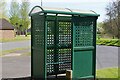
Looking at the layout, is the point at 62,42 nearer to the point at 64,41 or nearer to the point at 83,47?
the point at 64,41

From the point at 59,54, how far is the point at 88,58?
3.84ft

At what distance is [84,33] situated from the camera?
7.55 meters

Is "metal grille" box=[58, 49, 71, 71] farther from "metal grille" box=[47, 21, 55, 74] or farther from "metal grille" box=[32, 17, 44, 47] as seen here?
"metal grille" box=[32, 17, 44, 47]

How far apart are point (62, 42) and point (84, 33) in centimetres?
103

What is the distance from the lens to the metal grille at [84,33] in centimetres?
735

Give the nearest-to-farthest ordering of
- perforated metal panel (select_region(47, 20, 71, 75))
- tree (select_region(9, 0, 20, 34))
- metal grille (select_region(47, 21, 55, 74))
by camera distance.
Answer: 1. metal grille (select_region(47, 21, 55, 74))
2. perforated metal panel (select_region(47, 20, 71, 75))
3. tree (select_region(9, 0, 20, 34))

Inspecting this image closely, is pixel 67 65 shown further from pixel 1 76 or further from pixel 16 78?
pixel 1 76

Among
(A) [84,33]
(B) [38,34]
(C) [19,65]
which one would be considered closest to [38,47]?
(B) [38,34]

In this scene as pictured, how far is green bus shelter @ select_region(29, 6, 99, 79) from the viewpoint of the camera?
7039 mm

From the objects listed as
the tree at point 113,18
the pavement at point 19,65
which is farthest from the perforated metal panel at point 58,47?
the tree at point 113,18

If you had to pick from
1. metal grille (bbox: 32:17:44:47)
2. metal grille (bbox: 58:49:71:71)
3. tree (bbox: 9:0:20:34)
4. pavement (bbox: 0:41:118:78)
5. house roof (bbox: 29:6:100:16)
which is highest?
tree (bbox: 9:0:20:34)

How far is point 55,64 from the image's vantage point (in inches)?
319

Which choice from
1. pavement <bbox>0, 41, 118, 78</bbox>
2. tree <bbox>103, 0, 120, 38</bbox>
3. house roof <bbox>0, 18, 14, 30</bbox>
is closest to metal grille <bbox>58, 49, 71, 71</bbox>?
pavement <bbox>0, 41, 118, 78</bbox>

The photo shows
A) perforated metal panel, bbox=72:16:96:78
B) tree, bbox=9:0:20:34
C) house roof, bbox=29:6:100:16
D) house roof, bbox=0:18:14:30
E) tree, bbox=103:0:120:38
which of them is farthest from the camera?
tree, bbox=9:0:20:34
